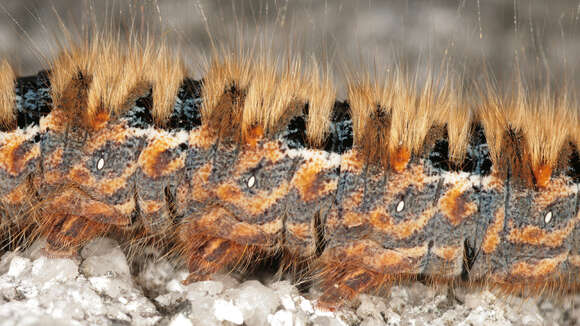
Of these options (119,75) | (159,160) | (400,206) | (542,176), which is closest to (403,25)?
(542,176)

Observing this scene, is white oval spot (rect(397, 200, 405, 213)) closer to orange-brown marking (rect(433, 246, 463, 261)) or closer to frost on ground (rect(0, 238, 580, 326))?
orange-brown marking (rect(433, 246, 463, 261))

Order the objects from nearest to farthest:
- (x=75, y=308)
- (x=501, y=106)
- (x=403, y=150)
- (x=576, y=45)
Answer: (x=75, y=308) < (x=403, y=150) < (x=501, y=106) < (x=576, y=45)

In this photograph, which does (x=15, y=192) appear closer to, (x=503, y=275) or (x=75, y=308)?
(x=75, y=308)

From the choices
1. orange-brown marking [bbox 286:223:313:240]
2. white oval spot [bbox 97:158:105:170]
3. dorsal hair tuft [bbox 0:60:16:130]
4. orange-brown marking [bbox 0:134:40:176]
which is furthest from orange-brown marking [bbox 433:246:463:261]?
dorsal hair tuft [bbox 0:60:16:130]

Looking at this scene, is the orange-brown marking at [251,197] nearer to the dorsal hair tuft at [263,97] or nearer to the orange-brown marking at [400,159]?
the dorsal hair tuft at [263,97]

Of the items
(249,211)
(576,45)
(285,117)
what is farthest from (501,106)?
(576,45)

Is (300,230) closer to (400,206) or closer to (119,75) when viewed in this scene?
(400,206)
